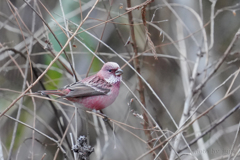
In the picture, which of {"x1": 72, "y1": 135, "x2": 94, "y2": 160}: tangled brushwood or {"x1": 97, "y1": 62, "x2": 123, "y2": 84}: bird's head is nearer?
{"x1": 72, "y1": 135, "x2": 94, "y2": 160}: tangled brushwood

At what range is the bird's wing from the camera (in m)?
2.25

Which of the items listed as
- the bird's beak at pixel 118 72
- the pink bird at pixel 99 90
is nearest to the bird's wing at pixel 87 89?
the pink bird at pixel 99 90

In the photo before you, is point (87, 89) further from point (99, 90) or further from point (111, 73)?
point (111, 73)

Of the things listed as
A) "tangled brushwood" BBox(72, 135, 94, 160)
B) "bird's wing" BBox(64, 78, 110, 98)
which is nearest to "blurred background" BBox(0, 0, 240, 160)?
"bird's wing" BBox(64, 78, 110, 98)

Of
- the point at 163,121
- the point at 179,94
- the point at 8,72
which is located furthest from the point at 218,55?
the point at 8,72

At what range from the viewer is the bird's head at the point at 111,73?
2305 millimetres

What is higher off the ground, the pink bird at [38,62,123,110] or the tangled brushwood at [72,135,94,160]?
the pink bird at [38,62,123,110]

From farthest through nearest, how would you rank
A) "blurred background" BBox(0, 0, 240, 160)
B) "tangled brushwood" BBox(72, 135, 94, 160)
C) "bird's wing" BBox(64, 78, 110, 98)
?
"blurred background" BBox(0, 0, 240, 160)
"bird's wing" BBox(64, 78, 110, 98)
"tangled brushwood" BBox(72, 135, 94, 160)

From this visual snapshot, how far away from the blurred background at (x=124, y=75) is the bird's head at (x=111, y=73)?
0.49 meters

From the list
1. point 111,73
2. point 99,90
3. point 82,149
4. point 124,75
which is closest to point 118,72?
point 111,73

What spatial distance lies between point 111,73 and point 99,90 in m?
0.18

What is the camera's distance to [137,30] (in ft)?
11.7

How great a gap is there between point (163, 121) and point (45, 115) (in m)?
1.58

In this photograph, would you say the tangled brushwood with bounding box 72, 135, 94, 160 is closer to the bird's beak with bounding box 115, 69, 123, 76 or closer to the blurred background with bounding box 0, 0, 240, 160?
the bird's beak with bounding box 115, 69, 123, 76
